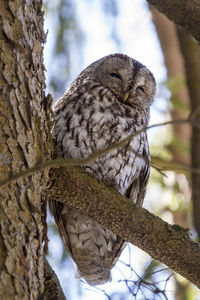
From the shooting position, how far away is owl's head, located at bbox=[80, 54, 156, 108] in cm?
300

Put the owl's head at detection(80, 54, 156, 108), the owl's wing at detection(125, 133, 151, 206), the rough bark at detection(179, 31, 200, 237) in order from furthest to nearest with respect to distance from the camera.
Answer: the rough bark at detection(179, 31, 200, 237), the owl's head at detection(80, 54, 156, 108), the owl's wing at detection(125, 133, 151, 206)

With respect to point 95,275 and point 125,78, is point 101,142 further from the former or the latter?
point 95,275

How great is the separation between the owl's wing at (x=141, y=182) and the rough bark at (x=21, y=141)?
3.03 ft

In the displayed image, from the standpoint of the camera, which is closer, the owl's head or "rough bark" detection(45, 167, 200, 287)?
"rough bark" detection(45, 167, 200, 287)

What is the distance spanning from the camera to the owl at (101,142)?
2578 millimetres

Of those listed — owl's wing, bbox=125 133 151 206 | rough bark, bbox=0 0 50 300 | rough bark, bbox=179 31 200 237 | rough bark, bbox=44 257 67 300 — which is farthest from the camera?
rough bark, bbox=179 31 200 237

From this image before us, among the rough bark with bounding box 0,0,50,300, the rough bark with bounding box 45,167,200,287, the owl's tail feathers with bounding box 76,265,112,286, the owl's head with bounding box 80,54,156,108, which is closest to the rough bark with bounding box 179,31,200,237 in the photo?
the owl's head with bounding box 80,54,156,108

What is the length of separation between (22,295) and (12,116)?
0.62 meters

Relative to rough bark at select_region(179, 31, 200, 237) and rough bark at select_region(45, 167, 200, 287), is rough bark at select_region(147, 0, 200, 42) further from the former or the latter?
rough bark at select_region(45, 167, 200, 287)

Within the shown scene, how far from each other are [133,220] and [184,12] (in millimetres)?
1189

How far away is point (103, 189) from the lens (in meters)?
2.17

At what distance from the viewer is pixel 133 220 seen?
7.11ft

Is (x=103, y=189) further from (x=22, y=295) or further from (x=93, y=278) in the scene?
(x=93, y=278)

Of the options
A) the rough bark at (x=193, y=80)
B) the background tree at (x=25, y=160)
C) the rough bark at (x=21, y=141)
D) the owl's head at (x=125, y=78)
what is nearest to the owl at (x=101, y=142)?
the owl's head at (x=125, y=78)
